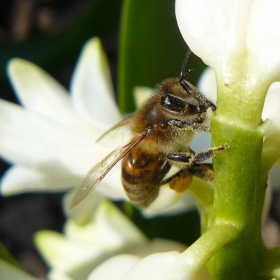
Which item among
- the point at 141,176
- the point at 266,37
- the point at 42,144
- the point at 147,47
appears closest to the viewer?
the point at 266,37

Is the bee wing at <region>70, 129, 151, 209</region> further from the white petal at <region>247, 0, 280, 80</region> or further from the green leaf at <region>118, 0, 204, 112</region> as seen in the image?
the green leaf at <region>118, 0, 204, 112</region>

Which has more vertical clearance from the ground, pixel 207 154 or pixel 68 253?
pixel 207 154

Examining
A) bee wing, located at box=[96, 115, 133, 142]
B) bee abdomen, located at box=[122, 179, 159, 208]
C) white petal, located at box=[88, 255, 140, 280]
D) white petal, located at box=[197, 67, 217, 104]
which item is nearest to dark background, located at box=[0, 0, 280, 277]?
white petal, located at box=[197, 67, 217, 104]

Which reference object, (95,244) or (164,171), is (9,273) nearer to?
(164,171)

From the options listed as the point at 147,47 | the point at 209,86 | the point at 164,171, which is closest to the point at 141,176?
the point at 164,171

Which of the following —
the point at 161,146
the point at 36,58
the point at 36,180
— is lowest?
the point at 36,58

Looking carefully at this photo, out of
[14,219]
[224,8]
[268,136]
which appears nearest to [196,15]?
[224,8]

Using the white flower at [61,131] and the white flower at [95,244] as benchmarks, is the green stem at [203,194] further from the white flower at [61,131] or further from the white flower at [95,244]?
the white flower at [95,244]
